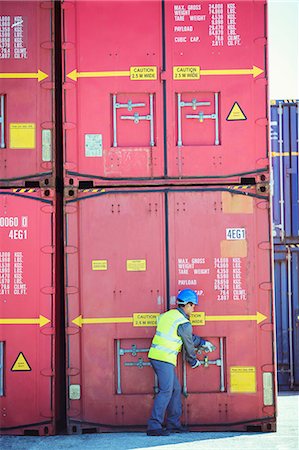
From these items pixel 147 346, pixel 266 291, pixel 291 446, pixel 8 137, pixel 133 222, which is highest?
pixel 8 137

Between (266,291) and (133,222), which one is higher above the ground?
(133,222)

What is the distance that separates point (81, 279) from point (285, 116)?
5.73 m

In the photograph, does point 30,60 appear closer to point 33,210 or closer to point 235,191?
point 33,210

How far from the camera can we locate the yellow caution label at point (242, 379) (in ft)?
27.2

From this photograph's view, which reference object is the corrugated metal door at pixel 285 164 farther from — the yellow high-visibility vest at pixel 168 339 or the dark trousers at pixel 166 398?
the dark trousers at pixel 166 398

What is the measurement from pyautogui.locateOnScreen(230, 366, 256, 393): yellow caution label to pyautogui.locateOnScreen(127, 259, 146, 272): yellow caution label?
152 cm

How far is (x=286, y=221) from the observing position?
12.5 meters

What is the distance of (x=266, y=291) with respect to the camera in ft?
27.6

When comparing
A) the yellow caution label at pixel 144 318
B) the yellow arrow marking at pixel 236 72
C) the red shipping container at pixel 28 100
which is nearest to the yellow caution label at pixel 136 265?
the yellow caution label at pixel 144 318

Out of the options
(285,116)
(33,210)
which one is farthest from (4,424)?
(285,116)

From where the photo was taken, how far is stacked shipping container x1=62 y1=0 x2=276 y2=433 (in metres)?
8.31

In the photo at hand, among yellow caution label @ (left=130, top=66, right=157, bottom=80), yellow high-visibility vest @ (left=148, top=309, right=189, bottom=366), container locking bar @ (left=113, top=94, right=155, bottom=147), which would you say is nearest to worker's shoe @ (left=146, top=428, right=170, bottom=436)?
yellow high-visibility vest @ (left=148, top=309, right=189, bottom=366)

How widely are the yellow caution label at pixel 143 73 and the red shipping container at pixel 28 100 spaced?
94 cm

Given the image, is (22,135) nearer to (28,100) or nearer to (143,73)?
(28,100)
